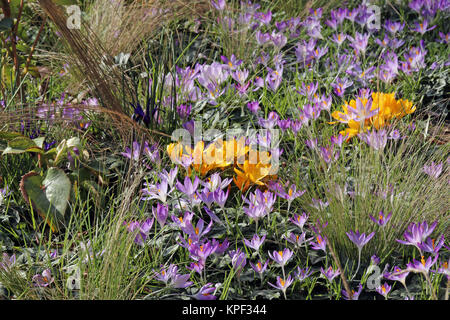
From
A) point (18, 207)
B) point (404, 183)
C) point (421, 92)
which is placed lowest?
point (18, 207)

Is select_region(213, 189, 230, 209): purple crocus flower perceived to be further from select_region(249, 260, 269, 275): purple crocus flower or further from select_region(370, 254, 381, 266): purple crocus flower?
select_region(370, 254, 381, 266): purple crocus flower

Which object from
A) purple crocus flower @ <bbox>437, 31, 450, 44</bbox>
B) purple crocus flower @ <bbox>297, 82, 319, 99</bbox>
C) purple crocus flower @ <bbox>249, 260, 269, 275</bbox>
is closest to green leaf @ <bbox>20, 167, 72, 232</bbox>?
purple crocus flower @ <bbox>249, 260, 269, 275</bbox>

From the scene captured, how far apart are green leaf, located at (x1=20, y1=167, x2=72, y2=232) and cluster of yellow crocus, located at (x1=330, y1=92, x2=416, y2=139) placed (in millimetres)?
1015

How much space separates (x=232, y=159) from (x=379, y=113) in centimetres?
60

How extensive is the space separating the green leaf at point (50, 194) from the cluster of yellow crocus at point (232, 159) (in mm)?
378

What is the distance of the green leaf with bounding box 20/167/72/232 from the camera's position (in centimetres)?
197

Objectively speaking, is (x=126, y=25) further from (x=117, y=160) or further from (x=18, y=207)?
(x=18, y=207)

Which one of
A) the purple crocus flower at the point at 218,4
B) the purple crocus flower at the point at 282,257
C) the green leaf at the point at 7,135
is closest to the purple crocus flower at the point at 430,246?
the purple crocus flower at the point at 282,257

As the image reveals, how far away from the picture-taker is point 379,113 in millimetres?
2262

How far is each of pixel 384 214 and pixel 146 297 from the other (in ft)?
2.46

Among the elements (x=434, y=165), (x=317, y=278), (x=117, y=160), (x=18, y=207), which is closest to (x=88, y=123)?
(x=117, y=160)

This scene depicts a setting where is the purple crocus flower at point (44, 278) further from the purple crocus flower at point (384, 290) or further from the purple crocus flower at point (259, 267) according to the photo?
the purple crocus flower at point (384, 290)

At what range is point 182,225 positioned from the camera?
185cm
